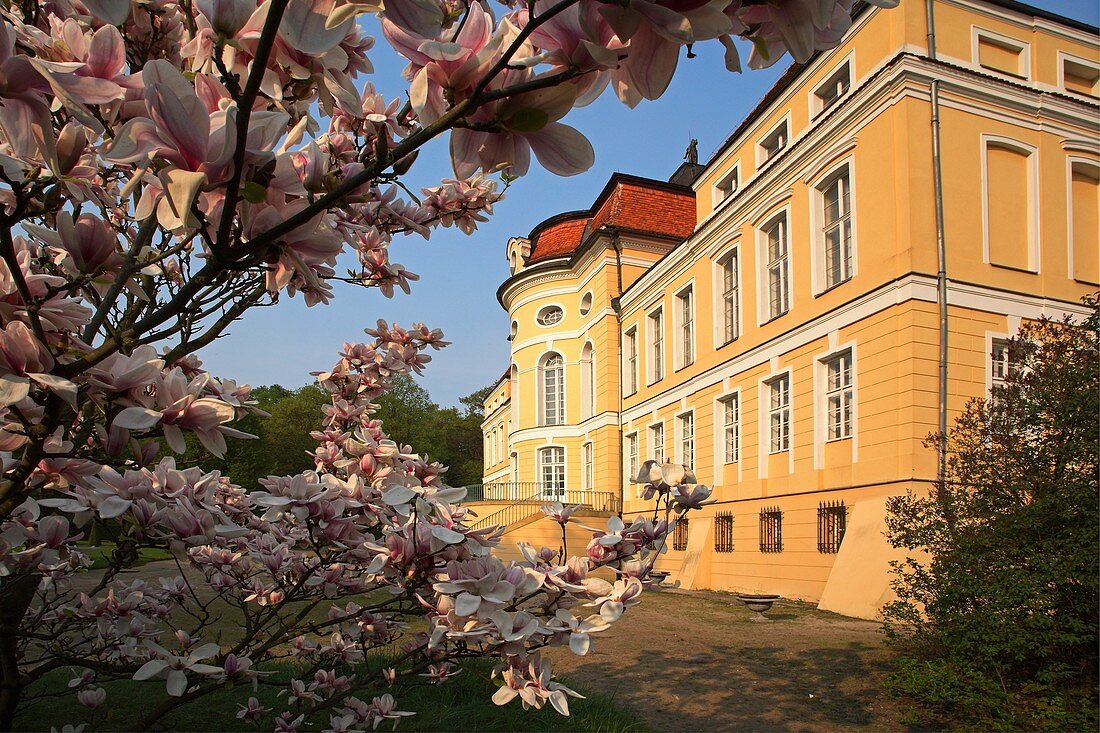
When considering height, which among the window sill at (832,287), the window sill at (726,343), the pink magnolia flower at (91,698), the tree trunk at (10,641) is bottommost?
the pink magnolia flower at (91,698)

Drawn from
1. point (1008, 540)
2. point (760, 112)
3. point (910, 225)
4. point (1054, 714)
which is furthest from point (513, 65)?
point (760, 112)

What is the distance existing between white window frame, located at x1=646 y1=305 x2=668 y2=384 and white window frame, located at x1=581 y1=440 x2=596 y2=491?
15.8 feet

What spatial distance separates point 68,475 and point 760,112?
16.7 metres

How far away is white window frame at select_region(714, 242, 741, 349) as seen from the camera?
1641 centimetres

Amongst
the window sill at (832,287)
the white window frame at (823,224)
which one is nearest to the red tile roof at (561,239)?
the white window frame at (823,224)

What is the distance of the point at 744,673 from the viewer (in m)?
6.33

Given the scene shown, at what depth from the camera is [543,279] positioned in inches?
1089

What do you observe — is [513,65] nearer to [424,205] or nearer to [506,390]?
[424,205]

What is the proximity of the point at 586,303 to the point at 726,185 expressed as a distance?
30.7 ft

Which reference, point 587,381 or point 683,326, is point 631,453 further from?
point 683,326

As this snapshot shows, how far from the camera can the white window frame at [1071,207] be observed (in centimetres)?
1189

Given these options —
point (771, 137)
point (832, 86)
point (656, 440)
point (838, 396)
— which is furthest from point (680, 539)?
point (832, 86)

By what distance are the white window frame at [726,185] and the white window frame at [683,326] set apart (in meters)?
2.35

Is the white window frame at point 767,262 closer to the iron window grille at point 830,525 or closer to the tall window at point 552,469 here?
the iron window grille at point 830,525
